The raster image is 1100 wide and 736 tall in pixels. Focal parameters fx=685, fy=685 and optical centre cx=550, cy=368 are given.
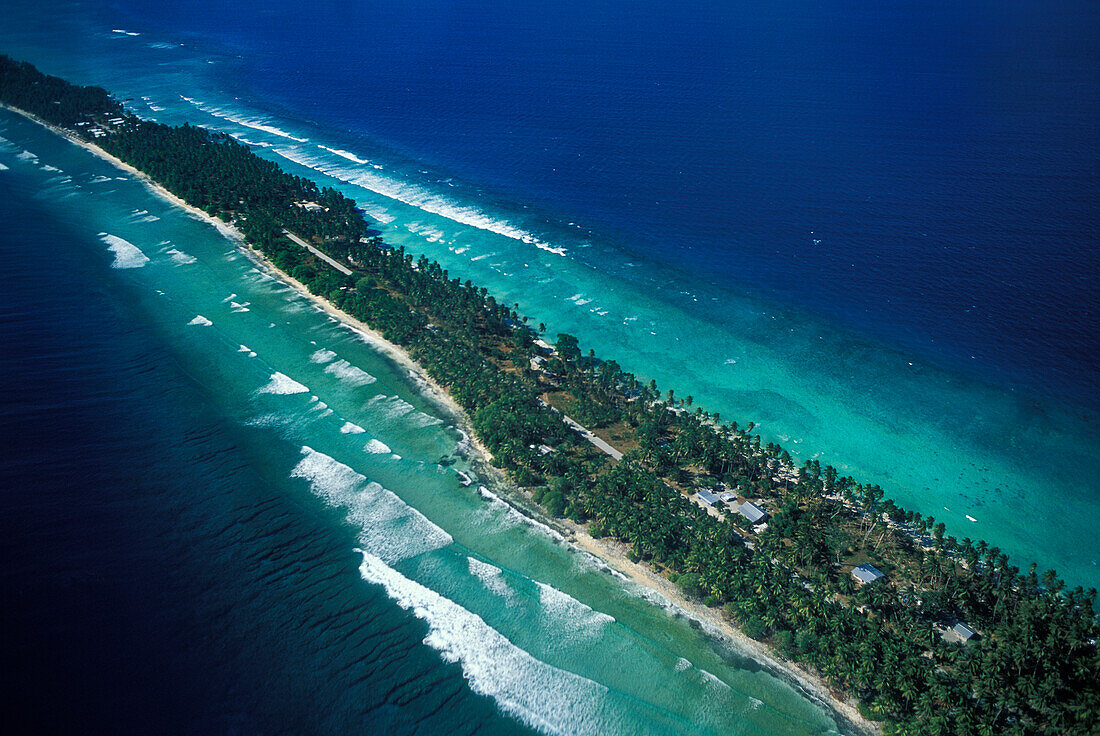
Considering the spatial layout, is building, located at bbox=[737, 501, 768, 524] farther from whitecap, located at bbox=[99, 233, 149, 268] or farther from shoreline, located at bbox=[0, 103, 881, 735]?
whitecap, located at bbox=[99, 233, 149, 268]

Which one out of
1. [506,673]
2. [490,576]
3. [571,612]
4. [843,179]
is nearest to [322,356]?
[490,576]

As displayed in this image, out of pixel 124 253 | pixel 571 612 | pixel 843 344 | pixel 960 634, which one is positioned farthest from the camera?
pixel 124 253

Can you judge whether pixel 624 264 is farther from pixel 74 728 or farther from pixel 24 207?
pixel 24 207

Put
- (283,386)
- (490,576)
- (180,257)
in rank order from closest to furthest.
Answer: (490,576) → (283,386) → (180,257)

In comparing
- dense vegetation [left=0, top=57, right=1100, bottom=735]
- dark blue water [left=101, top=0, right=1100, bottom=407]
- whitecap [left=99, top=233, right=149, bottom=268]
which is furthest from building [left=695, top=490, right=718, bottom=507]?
whitecap [left=99, top=233, right=149, bottom=268]

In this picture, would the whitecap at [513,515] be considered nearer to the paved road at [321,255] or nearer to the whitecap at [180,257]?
the paved road at [321,255]

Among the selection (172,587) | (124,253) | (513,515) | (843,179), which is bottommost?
(172,587)

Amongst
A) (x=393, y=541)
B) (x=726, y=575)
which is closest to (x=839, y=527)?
(x=726, y=575)

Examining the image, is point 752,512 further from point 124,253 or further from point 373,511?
point 124,253

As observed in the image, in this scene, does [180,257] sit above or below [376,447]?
above
